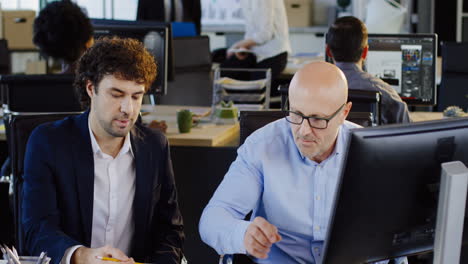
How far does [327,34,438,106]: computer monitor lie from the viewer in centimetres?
404

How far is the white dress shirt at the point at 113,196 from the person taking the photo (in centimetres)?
220

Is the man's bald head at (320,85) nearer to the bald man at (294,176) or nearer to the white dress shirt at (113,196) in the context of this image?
the bald man at (294,176)

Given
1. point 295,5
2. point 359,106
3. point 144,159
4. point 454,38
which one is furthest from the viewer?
point 295,5

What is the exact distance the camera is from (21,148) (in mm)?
2459

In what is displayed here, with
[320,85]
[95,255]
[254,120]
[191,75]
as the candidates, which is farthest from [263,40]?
[95,255]

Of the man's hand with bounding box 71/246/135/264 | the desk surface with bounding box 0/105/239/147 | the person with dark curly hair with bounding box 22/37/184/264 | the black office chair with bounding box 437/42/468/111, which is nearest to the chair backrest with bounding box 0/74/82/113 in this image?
the desk surface with bounding box 0/105/239/147

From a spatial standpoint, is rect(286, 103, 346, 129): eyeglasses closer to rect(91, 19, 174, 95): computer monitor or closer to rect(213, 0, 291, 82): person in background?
rect(91, 19, 174, 95): computer monitor

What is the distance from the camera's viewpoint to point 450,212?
1541 millimetres

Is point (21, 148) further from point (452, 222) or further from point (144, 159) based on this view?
point (452, 222)

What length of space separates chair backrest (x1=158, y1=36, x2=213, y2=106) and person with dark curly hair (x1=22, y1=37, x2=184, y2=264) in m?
2.90

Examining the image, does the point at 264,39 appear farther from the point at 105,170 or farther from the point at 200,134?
the point at 105,170

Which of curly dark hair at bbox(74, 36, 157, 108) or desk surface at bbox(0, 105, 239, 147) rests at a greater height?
curly dark hair at bbox(74, 36, 157, 108)

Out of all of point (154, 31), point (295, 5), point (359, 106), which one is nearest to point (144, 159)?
point (359, 106)

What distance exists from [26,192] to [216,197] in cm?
51
